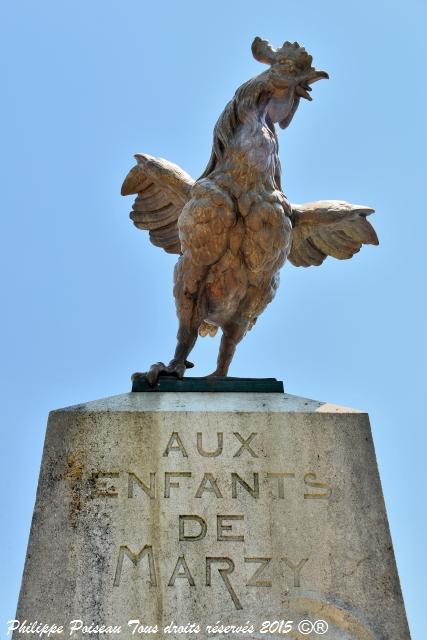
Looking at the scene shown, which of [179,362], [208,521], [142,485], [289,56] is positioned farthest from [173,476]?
[289,56]

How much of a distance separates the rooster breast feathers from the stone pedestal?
1.30 m

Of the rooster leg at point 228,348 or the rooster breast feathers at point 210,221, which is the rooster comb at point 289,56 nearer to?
the rooster breast feathers at point 210,221

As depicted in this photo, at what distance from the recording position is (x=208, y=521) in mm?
4492

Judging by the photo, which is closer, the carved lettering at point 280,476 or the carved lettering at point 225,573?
the carved lettering at point 225,573

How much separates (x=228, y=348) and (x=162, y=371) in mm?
884

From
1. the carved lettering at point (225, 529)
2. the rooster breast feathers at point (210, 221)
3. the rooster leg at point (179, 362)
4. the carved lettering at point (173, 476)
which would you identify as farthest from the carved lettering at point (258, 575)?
the rooster breast feathers at point (210, 221)

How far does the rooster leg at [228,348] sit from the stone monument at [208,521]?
0.60 metres

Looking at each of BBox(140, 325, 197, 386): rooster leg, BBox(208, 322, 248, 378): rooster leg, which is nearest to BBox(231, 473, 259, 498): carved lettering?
BBox(140, 325, 197, 386): rooster leg

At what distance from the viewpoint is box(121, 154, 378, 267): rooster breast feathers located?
18.9ft

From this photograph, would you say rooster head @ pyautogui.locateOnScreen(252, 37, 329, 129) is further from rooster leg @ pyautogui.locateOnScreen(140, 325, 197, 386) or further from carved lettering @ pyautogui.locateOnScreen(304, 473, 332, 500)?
carved lettering @ pyautogui.locateOnScreen(304, 473, 332, 500)

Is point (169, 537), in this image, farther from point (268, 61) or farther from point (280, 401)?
point (268, 61)

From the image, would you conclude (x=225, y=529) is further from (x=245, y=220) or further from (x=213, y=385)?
(x=245, y=220)

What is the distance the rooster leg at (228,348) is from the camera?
20.2 feet

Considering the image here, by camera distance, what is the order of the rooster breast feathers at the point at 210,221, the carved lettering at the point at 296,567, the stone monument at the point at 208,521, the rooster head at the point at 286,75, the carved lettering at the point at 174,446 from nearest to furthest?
the stone monument at the point at 208,521, the carved lettering at the point at 296,567, the carved lettering at the point at 174,446, the rooster breast feathers at the point at 210,221, the rooster head at the point at 286,75
